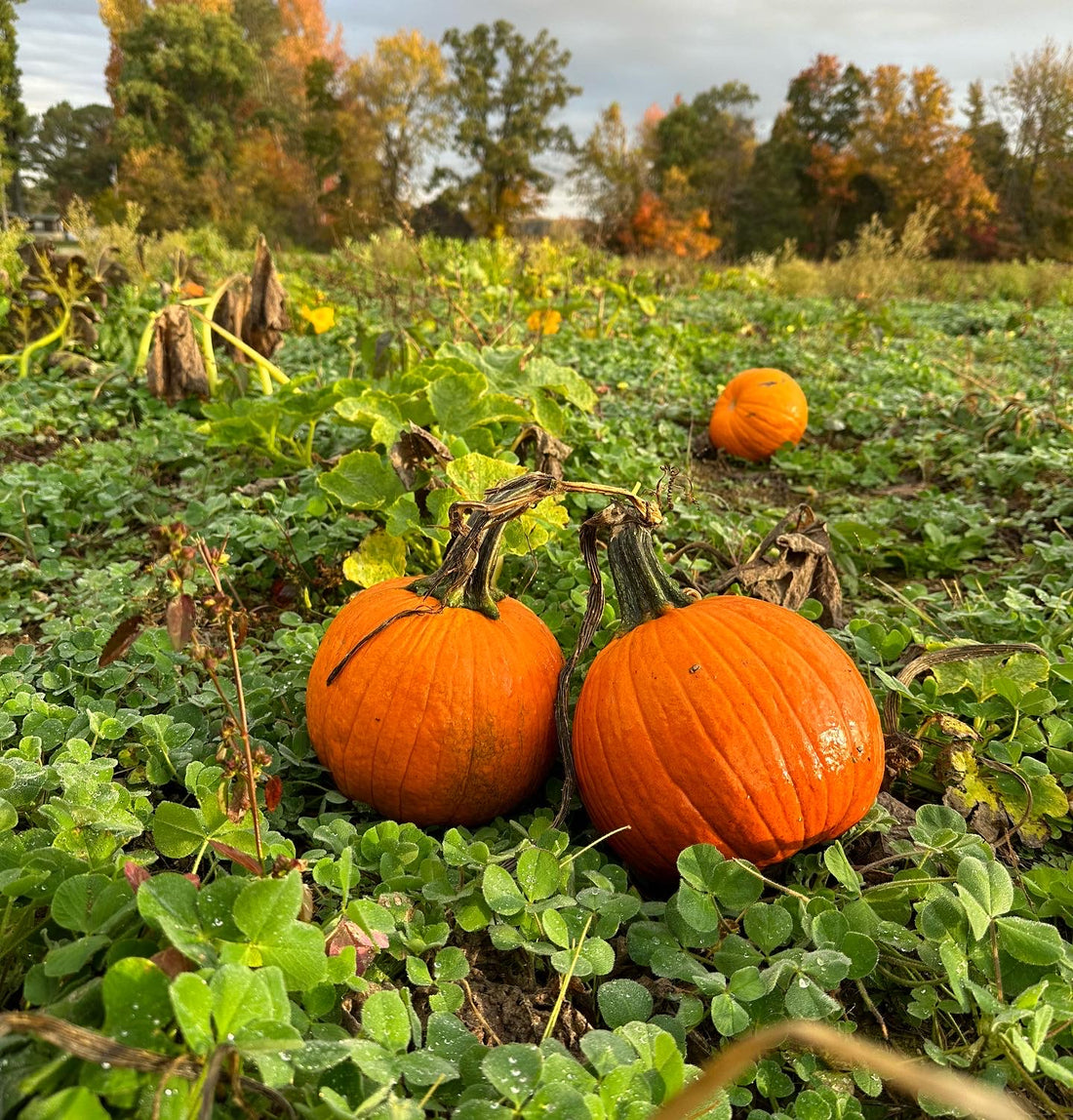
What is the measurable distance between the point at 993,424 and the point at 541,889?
4.11 metres

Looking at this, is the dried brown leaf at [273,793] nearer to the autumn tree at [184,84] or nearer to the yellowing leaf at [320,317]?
the yellowing leaf at [320,317]

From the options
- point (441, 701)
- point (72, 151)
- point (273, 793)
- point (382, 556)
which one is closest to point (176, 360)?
point (382, 556)

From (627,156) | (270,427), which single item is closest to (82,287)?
(270,427)

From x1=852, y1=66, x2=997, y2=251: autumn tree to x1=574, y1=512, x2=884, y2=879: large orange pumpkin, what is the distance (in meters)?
32.9

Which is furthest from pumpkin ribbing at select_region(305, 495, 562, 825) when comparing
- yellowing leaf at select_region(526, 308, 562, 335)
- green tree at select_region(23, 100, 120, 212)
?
green tree at select_region(23, 100, 120, 212)

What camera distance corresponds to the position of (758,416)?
14.3 ft

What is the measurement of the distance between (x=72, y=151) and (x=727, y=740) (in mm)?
58010

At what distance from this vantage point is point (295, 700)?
2012 millimetres

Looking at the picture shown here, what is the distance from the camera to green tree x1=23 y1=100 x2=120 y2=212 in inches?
1709

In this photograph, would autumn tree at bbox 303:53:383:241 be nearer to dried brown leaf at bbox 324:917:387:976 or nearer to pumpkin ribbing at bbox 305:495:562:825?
pumpkin ribbing at bbox 305:495:562:825

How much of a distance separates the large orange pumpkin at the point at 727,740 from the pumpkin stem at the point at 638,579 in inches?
3.0

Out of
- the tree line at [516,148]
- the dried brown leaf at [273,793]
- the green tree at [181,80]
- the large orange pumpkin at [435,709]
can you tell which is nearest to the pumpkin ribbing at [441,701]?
the large orange pumpkin at [435,709]

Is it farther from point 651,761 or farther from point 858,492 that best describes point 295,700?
point 858,492

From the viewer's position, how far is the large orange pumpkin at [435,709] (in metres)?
1.60
